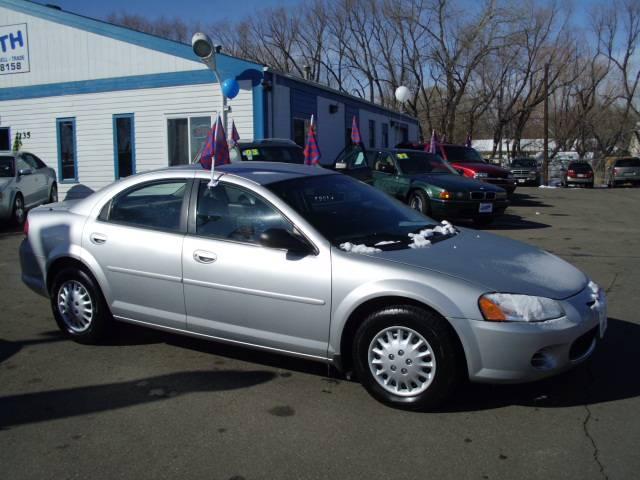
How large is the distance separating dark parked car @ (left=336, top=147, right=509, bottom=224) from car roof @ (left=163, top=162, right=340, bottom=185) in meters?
6.88

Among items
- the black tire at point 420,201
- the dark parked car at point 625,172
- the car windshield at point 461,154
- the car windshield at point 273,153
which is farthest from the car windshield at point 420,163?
the dark parked car at point 625,172

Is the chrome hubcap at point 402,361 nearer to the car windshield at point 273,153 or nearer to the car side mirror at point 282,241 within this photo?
the car side mirror at point 282,241

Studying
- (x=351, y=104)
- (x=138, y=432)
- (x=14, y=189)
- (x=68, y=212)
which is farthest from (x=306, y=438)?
(x=351, y=104)

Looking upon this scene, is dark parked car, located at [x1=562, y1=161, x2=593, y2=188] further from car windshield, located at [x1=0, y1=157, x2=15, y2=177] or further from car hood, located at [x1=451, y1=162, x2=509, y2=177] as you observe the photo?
car windshield, located at [x1=0, y1=157, x2=15, y2=177]

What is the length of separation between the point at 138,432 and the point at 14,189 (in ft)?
34.8

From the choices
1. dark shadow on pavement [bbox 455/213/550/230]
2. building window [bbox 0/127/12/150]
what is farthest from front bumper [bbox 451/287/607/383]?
building window [bbox 0/127/12/150]

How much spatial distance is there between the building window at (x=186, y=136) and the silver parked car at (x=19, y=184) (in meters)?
3.75

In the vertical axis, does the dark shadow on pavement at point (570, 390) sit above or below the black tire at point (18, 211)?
below

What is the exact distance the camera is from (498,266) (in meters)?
4.00

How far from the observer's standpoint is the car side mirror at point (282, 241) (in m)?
3.98

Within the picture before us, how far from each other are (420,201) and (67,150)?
11.9 meters

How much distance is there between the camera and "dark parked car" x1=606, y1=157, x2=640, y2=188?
29500 mm

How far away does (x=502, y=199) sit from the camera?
1211 centimetres

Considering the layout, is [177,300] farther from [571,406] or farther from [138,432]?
[571,406]
